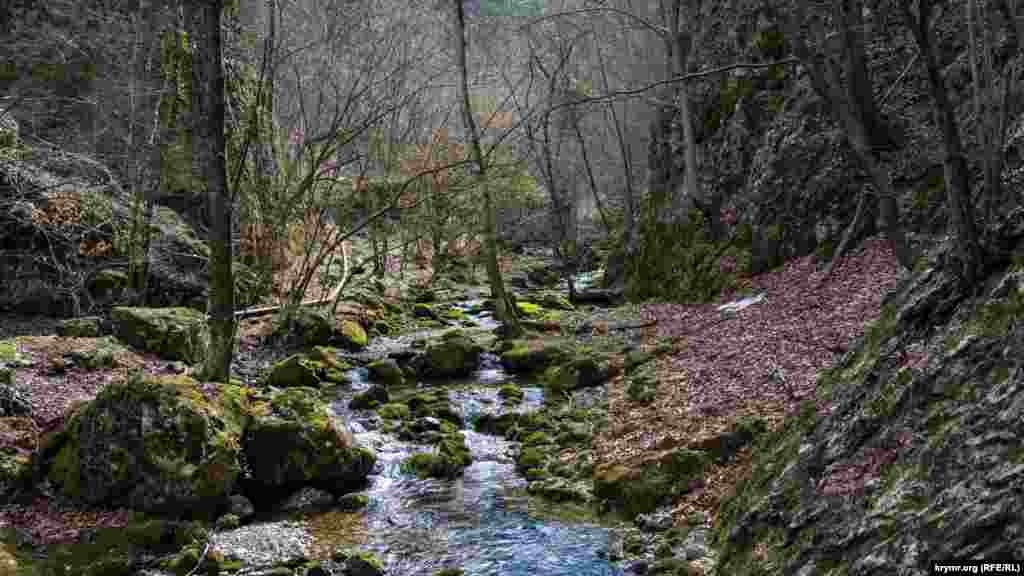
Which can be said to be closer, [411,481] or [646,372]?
[411,481]

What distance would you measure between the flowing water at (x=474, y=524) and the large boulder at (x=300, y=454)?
1.39 feet

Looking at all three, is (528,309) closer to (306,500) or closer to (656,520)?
(306,500)

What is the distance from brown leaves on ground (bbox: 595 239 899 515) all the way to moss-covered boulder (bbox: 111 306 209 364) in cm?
799

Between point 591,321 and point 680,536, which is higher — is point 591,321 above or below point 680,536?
above

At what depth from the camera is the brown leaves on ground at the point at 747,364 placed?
8656mm

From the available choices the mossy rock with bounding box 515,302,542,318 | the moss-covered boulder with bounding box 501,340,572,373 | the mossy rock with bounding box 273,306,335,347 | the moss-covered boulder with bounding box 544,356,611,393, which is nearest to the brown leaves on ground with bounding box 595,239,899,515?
the moss-covered boulder with bounding box 544,356,611,393

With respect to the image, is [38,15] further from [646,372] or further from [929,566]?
[929,566]

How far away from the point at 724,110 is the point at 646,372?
40.3ft

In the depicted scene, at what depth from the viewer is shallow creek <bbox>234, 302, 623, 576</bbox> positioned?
23.9 ft

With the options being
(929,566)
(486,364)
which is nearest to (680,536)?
(929,566)

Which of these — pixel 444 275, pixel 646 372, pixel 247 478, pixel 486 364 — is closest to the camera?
pixel 247 478

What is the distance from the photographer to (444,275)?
32125mm

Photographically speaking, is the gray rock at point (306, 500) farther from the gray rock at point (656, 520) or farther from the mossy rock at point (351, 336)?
the mossy rock at point (351, 336)

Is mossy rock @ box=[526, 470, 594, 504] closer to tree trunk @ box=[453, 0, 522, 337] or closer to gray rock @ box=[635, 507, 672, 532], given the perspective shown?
gray rock @ box=[635, 507, 672, 532]
